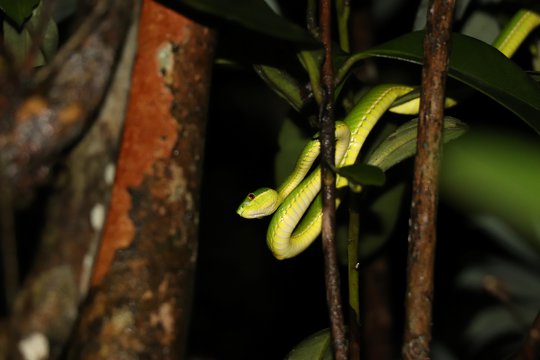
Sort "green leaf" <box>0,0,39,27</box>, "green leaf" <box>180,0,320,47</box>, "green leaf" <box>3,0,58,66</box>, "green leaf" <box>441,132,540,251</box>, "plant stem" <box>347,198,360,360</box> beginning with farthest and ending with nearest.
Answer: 1. "green leaf" <box>3,0,58,66</box>
2. "green leaf" <box>0,0,39,27</box>
3. "plant stem" <box>347,198,360,360</box>
4. "green leaf" <box>180,0,320,47</box>
5. "green leaf" <box>441,132,540,251</box>

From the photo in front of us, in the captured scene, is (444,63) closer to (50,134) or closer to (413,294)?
(413,294)

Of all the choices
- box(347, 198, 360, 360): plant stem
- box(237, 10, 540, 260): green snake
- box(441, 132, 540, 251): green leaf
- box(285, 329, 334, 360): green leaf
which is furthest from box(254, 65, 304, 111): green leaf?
box(441, 132, 540, 251): green leaf

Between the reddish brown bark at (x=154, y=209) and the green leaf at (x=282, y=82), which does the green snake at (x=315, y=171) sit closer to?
the green leaf at (x=282, y=82)

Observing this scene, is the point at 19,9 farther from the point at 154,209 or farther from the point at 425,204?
the point at 425,204

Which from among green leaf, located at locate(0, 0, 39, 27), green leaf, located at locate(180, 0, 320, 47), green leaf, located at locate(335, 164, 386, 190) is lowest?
green leaf, located at locate(335, 164, 386, 190)

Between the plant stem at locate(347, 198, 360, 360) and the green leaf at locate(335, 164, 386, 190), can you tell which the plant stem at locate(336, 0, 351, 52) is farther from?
the green leaf at locate(335, 164, 386, 190)

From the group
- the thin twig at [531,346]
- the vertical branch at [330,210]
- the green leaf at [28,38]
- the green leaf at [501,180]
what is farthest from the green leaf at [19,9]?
the thin twig at [531,346]
